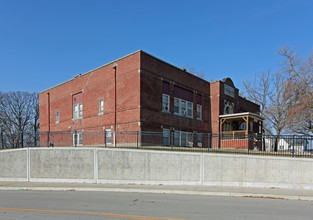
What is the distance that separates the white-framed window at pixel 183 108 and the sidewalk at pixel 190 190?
14.1 meters

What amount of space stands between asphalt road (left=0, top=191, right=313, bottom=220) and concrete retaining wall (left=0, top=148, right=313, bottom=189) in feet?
7.88

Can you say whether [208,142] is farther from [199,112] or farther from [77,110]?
[77,110]

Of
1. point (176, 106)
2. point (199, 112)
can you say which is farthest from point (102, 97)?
point (199, 112)

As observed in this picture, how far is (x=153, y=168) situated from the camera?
44.2 ft

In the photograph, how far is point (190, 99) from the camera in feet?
91.5

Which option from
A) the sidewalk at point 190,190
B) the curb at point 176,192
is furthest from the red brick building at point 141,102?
the curb at point 176,192

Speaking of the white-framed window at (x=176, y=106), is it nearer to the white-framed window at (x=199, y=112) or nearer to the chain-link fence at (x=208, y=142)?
the white-framed window at (x=199, y=112)

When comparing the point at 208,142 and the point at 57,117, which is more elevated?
the point at 57,117

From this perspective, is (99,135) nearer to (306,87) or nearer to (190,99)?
(190,99)

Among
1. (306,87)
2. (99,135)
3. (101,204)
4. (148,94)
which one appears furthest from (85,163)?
(306,87)

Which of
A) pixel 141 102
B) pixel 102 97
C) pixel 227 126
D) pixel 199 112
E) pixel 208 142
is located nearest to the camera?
pixel 208 142

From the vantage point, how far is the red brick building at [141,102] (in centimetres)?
2253

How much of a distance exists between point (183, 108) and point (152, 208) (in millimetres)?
19283

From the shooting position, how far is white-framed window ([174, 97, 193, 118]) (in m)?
26.2
